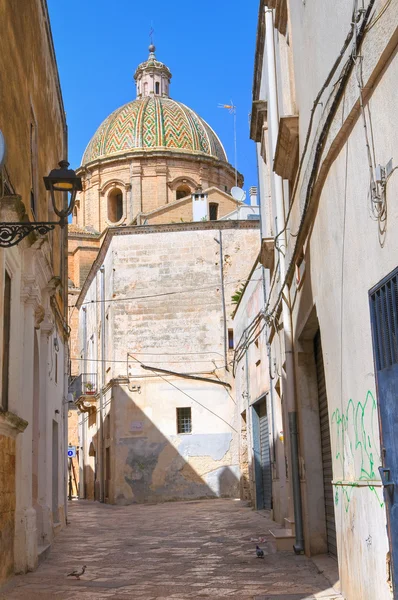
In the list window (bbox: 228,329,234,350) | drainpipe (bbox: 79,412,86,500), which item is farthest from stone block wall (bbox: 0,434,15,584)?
drainpipe (bbox: 79,412,86,500)

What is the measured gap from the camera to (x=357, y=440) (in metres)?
5.85

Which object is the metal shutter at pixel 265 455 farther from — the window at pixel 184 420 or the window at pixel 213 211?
the window at pixel 213 211

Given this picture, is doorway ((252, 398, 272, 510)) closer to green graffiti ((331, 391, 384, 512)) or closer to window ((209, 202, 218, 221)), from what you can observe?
green graffiti ((331, 391, 384, 512))

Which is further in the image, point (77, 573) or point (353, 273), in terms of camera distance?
point (77, 573)

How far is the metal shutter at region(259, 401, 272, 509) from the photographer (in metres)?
17.3

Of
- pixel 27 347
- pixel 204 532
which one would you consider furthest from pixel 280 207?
pixel 204 532

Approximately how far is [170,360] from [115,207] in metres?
17.9

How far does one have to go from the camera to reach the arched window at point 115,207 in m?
42.6

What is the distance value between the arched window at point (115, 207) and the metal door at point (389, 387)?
126 ft

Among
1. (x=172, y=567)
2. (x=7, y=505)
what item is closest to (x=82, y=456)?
(x=172, y=567)

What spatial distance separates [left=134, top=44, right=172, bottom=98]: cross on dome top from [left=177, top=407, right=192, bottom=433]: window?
26316 mm

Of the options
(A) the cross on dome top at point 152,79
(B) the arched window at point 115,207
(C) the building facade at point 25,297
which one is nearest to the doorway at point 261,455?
(C) the building facade at point 25,297

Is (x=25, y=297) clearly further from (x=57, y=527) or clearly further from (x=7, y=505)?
(x=57, y=527)

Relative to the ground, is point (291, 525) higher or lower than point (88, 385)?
lower
